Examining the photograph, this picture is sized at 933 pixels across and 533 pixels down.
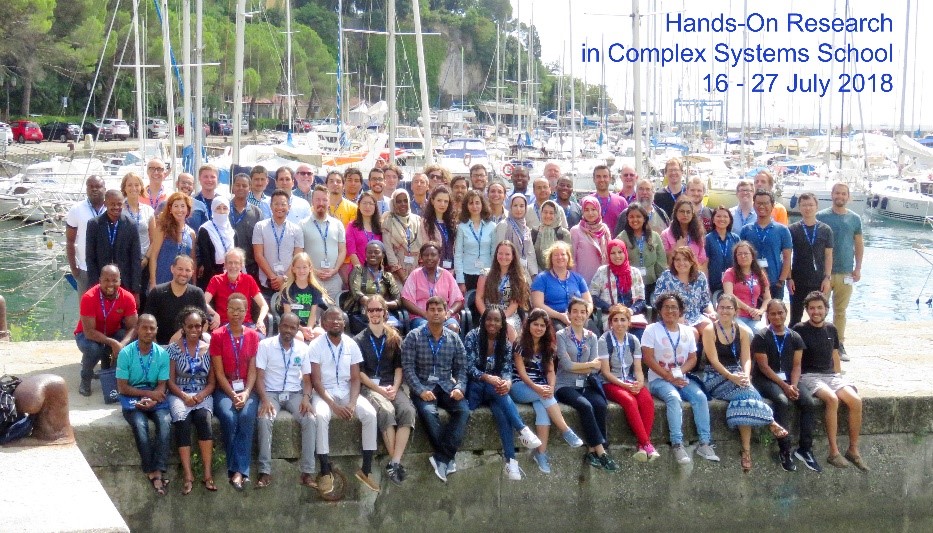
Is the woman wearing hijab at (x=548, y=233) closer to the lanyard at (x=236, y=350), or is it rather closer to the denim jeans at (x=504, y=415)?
the denim jeans at (x=504, y=415)

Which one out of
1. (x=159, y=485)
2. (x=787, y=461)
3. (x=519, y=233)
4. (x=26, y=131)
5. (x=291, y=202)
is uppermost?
(x=26, y=131)

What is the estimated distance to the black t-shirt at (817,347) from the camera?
9398 mm

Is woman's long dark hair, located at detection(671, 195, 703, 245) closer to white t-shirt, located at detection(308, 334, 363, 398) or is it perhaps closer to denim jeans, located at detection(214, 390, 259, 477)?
white t-shirt, located at detection(308, 334, 363, 398)

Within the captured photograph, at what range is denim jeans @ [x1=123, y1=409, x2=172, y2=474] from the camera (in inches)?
318

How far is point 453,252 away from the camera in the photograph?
10.1m

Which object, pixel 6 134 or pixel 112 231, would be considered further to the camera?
pixel 6 134

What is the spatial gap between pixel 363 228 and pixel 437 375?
6.45 ft

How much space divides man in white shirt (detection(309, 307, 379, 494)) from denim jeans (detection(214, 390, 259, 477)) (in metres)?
0.51

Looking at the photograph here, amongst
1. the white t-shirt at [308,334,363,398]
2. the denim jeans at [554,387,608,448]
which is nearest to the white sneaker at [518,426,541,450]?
the denim jeans at [554,387,608,448]

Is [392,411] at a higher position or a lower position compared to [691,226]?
lower

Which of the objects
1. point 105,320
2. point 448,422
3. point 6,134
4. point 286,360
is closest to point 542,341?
point 448,422

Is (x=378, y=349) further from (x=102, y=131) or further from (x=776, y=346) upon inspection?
(x=102, y=131)

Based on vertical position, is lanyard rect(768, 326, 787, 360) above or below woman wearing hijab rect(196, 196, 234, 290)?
below

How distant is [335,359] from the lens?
8.42m
